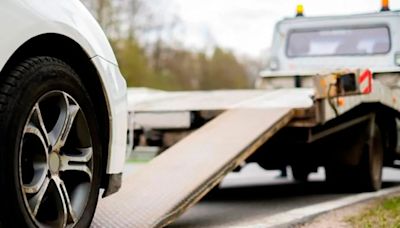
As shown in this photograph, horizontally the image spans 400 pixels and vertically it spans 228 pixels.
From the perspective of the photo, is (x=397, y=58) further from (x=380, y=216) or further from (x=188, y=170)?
(x=188, y=170)

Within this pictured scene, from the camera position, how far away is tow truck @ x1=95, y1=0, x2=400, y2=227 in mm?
6035

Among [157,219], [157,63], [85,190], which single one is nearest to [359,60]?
[157,219]

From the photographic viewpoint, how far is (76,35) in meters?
4.22

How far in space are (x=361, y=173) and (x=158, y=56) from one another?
1858 inches

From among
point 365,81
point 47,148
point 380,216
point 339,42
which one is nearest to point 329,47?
point 339,42

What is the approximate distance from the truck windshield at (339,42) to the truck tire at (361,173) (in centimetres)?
198

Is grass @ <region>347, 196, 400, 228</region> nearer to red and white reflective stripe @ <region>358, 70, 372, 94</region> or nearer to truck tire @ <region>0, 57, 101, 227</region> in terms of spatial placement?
red and white reflective stripe @ <region>358, 70, 372, 94</region>

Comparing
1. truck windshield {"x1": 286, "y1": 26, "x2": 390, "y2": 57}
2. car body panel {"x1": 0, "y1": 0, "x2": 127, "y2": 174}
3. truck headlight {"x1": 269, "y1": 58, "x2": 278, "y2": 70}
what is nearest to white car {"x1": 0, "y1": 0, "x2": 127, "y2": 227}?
car body panel {"x1": 0, "y1": 0, "x2": 127, "y2": 174}

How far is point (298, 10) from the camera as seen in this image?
1188 centimetres

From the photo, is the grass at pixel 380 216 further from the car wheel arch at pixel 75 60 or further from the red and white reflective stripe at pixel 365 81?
the car wheel arch at pixel 75 60

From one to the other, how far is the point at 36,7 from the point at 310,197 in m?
5.42

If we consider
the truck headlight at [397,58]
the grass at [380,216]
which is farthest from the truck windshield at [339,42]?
the grass at [380,216]

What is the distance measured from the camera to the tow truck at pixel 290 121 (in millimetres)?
6035

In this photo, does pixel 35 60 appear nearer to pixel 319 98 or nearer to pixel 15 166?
pixel 15 166
